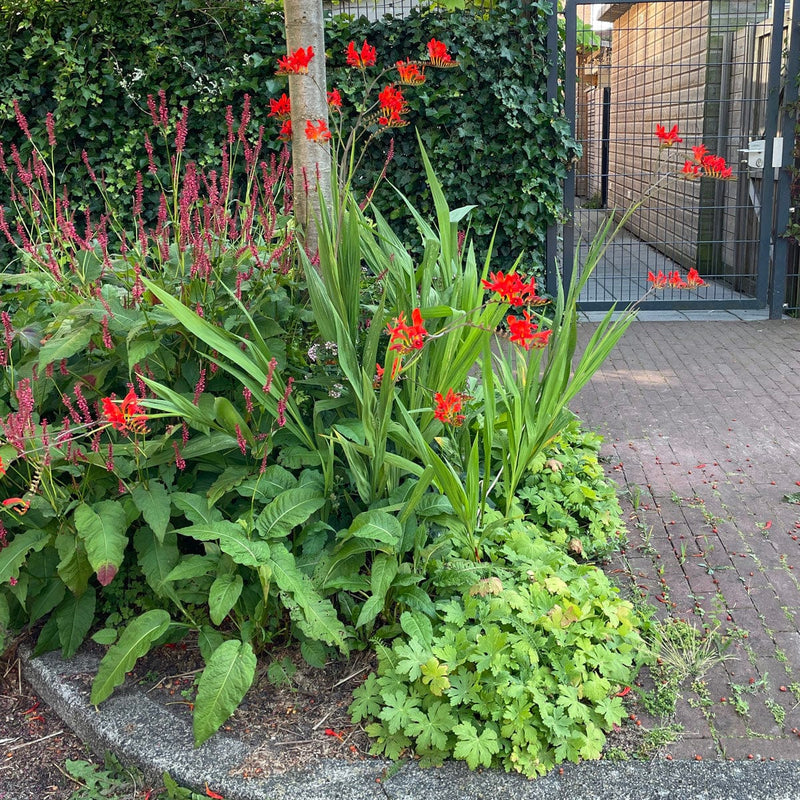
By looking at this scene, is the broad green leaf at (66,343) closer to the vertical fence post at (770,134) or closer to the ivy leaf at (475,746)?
the ivy leaf at (475,746)

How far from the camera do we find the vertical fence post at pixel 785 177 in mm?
6852

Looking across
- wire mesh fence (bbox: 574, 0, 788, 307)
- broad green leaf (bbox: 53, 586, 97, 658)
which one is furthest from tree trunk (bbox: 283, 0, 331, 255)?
wire mesh fence (bbox: 574, 0, 788, 307)

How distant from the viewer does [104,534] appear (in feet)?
8.02

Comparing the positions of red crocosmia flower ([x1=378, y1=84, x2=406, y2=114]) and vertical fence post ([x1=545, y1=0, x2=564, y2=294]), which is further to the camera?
vertical fence post ([x1=545, y1=0, x2=564, y2=294])

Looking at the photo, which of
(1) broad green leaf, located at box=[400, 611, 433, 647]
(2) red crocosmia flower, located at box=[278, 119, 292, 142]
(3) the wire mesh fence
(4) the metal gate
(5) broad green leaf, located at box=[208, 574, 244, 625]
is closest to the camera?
(5) broad green leaf, located at box=[208, 574, 244, 625]

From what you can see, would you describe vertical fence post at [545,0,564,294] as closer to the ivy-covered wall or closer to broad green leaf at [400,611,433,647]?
the ivy-covered wall

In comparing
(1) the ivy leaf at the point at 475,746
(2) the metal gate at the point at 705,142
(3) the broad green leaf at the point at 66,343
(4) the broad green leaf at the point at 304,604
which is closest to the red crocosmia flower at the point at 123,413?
(3) the broad green leaf at the point at 66,343

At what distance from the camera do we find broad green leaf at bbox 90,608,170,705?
7.87 ft

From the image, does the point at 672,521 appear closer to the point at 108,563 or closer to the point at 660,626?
the point at 660,626

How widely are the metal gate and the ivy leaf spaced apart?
13.0 ft

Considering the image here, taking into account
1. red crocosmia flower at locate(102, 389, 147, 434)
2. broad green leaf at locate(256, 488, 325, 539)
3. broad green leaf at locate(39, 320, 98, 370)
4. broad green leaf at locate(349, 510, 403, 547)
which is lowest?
broad green leaf at locate(349, 510, 403, 547)

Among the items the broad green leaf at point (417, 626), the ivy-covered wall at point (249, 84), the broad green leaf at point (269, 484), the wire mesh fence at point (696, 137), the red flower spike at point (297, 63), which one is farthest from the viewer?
the wire mesh fence at point (696, 137)

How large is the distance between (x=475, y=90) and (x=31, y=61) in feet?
11.1

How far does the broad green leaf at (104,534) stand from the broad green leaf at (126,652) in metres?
0.17
